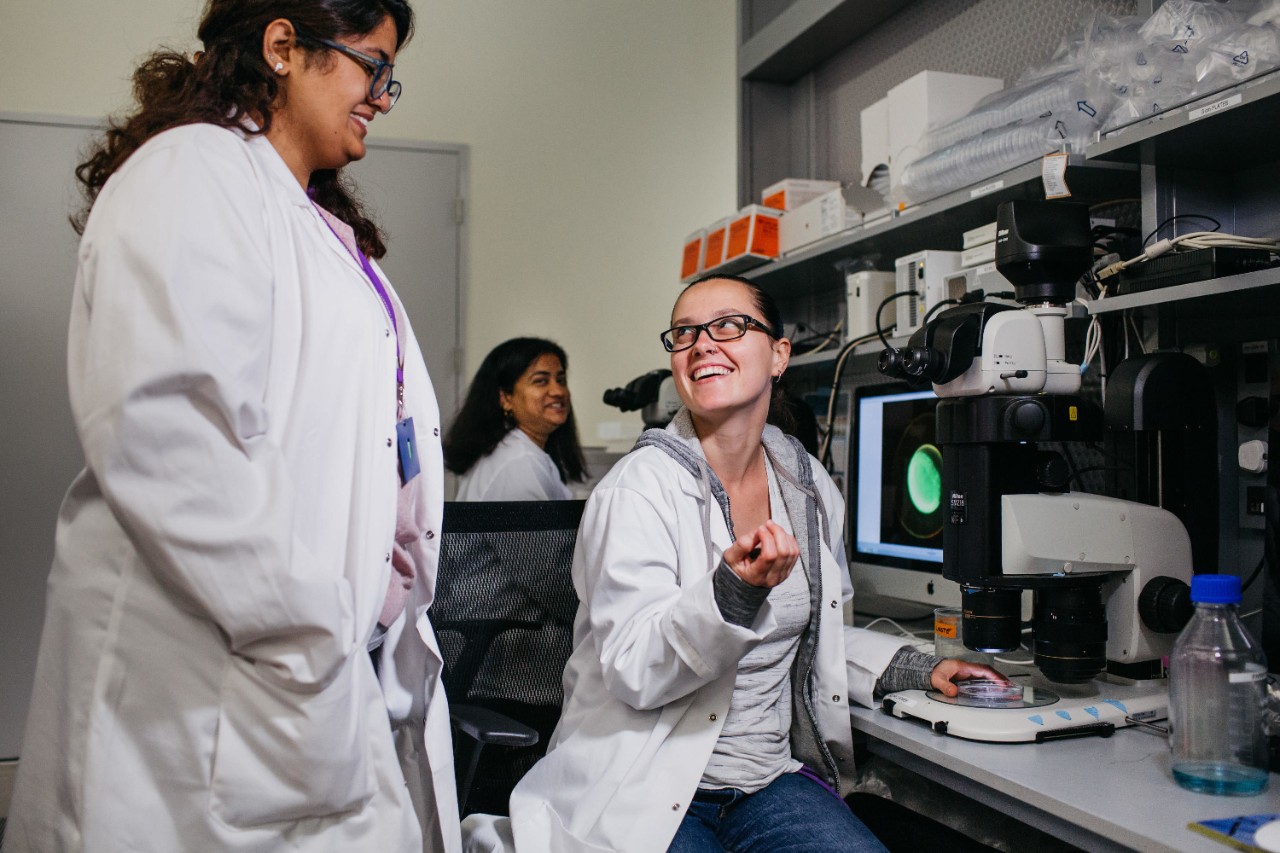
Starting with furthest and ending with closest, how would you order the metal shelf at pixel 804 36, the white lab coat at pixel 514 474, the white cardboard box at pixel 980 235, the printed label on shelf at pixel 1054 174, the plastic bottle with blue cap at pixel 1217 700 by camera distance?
1. the white lab coat at pixel 514 474
2. the metal shelf at pixel 804 36
3. the white cardboard box at pixel 980 235
4. the printed label on shelf at pixel 1054 174
5. the plastic bottle with blue cap at pixel 1217 700

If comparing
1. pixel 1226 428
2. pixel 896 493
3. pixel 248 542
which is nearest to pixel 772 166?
pixel 896 493

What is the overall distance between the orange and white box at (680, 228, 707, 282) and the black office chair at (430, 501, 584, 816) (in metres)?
1.38

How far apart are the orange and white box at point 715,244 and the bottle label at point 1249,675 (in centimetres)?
181

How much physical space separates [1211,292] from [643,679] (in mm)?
918

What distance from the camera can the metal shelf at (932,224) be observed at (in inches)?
66.7

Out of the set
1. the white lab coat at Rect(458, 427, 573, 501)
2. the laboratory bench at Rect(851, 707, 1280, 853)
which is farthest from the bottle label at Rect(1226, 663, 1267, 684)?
the white lab coat at Rect(458, 427, 573, 501)

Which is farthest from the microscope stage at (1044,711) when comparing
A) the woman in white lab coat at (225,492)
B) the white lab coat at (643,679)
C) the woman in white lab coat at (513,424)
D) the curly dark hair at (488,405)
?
the curly dark hair at (488,405)

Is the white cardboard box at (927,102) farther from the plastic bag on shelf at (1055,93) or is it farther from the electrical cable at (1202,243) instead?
the electrical cable at (1202,243)

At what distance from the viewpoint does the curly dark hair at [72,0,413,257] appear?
3.74 feet

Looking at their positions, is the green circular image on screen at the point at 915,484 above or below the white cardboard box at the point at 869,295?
below

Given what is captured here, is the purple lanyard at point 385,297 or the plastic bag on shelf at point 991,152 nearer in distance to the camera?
the purple lanyard at point 385,297

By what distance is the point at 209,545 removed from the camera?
3.09 ft

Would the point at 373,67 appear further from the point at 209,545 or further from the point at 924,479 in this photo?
the point at 924,479

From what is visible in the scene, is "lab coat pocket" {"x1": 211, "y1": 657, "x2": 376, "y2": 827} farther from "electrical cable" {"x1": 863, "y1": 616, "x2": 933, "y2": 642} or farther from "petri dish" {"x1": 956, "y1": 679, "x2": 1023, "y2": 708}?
"electrical cable" {"x1": 863, "y1": 616, "x2": 933, "y2": 642}
